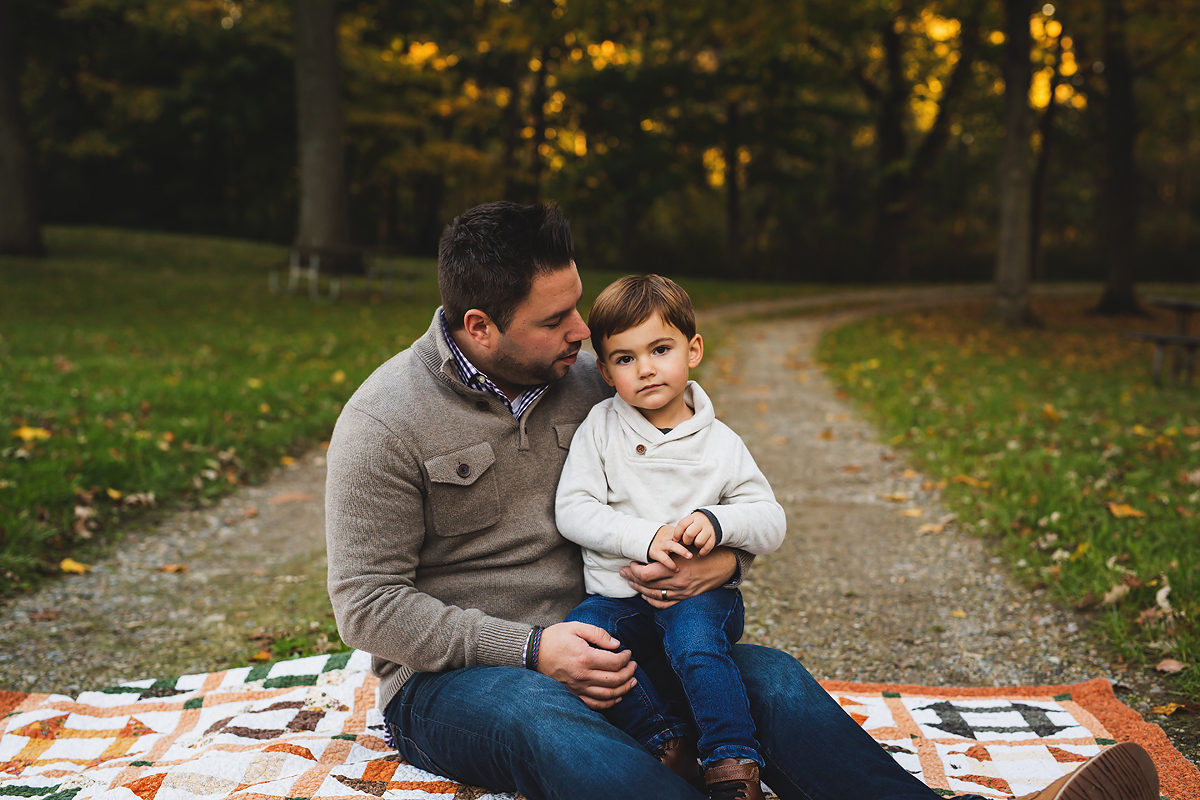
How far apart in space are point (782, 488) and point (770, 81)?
22369mm

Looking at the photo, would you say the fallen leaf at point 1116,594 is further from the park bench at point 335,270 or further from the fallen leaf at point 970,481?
the park bench at point 335,270

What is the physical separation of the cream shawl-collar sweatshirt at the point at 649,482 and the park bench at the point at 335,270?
42.7 feet

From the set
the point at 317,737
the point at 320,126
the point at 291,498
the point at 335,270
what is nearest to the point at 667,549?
the point at 317,737

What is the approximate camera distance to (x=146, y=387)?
700 cm

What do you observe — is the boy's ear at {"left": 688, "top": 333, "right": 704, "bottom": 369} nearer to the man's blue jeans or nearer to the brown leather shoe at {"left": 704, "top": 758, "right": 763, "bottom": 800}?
the man's blue jeans

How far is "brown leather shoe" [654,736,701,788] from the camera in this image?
2184 mm

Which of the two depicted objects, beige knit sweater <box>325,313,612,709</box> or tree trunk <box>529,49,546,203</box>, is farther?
tree trunk <box>529,49,546,203</box>

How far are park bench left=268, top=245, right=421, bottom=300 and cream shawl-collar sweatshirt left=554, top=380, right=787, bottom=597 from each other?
1303cm

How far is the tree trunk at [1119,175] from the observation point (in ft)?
54.7

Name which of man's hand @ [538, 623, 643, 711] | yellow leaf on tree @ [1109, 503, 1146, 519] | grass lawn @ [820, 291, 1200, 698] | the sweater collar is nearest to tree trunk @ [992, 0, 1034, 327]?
grass lawn @ [820, 291, 1200, 698]

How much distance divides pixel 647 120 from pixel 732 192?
3.45m

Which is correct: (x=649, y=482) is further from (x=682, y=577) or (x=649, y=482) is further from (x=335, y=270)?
(x=335, y=270)

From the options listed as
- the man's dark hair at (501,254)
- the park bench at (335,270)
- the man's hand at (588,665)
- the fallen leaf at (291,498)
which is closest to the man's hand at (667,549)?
the man's hand at (588,665)

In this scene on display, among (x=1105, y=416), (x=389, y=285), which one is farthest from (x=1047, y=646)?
(x=389, y=285)
